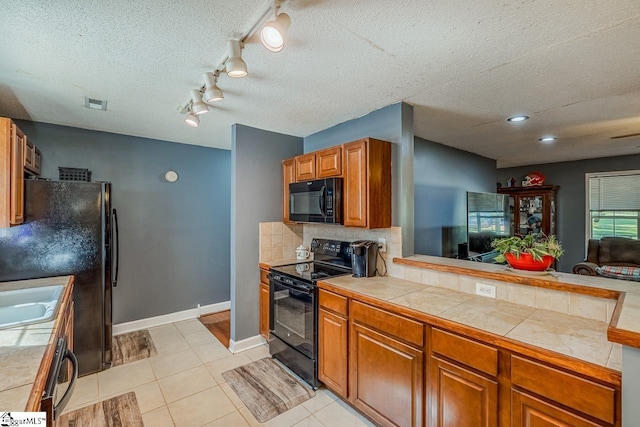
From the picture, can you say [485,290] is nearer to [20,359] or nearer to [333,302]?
[333,302]

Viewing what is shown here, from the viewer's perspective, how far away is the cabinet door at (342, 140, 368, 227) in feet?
7.90

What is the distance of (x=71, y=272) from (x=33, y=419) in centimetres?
199

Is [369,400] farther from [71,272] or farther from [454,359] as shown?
[71,272]

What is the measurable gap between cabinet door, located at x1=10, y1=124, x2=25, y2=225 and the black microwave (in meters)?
2.18

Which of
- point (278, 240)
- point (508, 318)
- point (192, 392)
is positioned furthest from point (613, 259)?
point (192, 392)

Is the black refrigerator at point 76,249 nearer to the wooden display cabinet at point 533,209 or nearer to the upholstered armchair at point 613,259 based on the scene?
the upholstered armchair at point 613,259

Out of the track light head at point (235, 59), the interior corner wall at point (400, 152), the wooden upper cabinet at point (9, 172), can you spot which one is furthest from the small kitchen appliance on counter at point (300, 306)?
the wooden upper cabinet at point (9, 172)

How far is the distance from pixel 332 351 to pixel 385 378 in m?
0.51

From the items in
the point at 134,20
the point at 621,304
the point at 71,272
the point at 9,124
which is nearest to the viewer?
the point at 621,304

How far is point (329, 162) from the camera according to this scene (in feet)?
9.00

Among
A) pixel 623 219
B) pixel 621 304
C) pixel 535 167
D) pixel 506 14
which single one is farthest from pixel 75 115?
pixel 623 219

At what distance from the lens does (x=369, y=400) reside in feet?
6.49

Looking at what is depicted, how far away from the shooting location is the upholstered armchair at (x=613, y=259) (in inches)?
153

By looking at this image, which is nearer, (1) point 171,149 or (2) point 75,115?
(2) point 75,115
